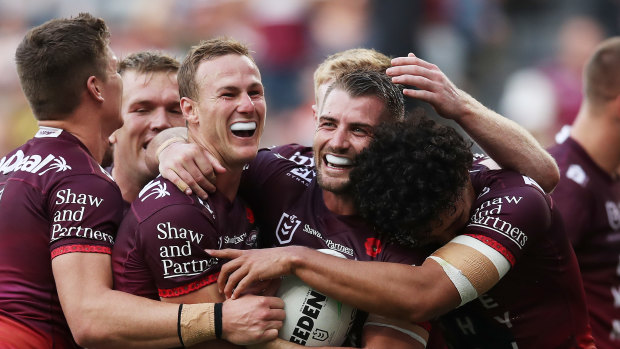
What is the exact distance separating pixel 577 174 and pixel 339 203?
2492 mm

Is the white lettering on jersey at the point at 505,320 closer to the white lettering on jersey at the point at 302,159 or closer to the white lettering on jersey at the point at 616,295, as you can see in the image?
the white lettering on jersey at the point at 302,159

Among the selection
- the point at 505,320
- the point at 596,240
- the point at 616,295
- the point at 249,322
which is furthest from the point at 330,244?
the point at 616,295

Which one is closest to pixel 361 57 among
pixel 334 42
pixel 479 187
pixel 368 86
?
pixel 368 86

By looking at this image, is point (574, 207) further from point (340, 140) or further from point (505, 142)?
point (340, 140)

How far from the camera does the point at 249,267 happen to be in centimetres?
453

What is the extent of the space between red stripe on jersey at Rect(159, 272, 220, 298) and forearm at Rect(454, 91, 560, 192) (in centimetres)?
168

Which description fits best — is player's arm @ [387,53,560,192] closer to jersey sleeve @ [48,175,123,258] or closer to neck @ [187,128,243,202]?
neck @ [187,128,243,202]

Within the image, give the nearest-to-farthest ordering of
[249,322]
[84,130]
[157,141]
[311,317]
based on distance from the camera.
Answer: [249,322], [311,317], [84,130], [157,141]

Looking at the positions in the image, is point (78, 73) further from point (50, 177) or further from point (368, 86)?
point (368, 86)

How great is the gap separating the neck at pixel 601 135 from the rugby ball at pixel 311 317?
3.25 m

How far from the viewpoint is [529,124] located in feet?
37.8

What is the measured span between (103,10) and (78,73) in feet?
39.7

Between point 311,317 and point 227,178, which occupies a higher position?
point 227,178

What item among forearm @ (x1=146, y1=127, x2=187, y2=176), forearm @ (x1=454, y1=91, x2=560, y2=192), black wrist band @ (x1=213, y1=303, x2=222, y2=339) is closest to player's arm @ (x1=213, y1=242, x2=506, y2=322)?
black wrist band @ (x1=213, y1=303, x2=222, y2=339)
